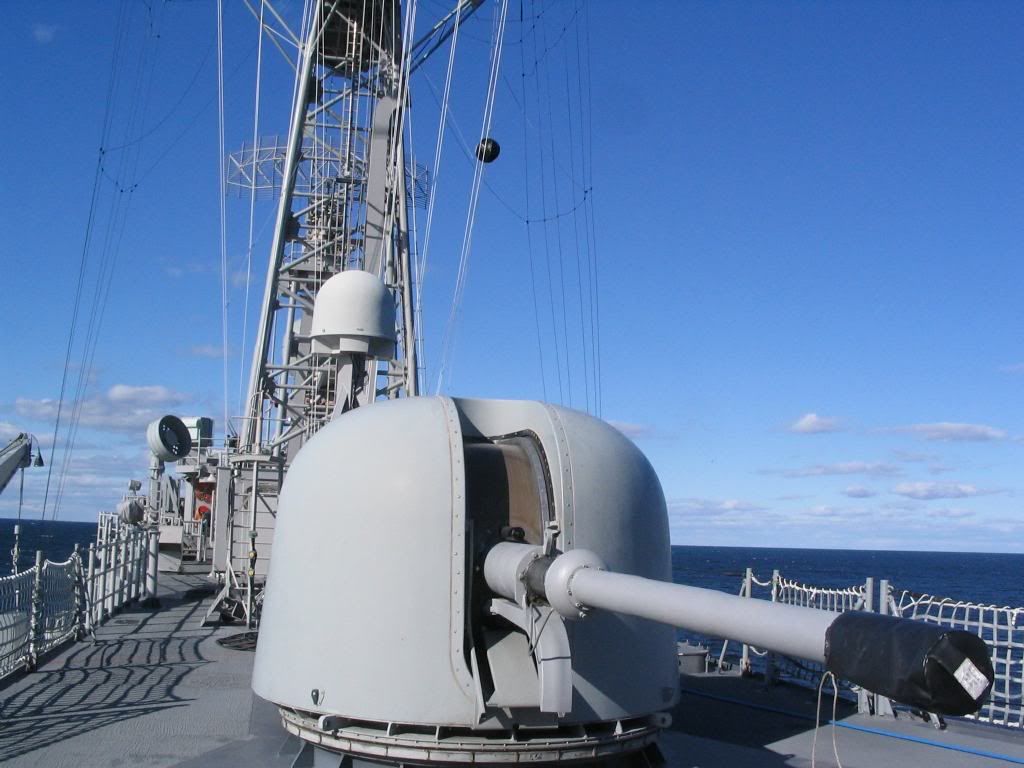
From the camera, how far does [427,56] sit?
15.3 meters

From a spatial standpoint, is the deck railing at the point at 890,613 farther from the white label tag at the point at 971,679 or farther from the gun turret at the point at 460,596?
the white label tag at the point at 971,679

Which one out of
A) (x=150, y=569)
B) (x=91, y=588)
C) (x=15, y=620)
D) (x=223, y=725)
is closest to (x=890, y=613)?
(x=223, y=725)

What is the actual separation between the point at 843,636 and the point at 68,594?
1026 cm

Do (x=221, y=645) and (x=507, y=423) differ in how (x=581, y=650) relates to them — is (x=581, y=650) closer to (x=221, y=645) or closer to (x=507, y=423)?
(x=507, y=423)

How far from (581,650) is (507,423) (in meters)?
1.23

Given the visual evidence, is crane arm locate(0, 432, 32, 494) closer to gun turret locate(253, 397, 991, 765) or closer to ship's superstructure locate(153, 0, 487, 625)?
ship's superstructure locate(153, 0, 487, 625)

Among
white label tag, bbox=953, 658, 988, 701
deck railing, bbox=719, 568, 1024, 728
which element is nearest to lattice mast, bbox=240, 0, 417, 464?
deck railing, bbox=719, 568, 1024, 728

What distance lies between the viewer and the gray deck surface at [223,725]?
5.79m

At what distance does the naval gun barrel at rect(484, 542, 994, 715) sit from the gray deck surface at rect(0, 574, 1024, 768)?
2.95 metres

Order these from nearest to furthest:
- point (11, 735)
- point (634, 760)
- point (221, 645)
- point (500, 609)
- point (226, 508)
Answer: point (500, 609) → point (634, 760) → point (11, 735) → point (221, 645) → point (226, 508)

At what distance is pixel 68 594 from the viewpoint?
35.0ft

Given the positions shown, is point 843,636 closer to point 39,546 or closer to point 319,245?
point 319,245

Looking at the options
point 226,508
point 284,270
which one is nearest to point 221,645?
point 226,508

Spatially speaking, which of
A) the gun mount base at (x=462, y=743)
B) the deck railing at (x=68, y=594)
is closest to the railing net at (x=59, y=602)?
the deck railing at (x=68, y=594)
